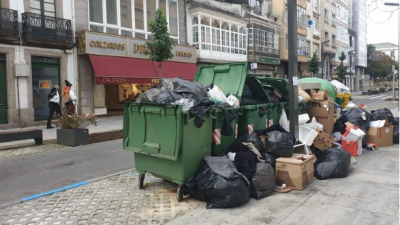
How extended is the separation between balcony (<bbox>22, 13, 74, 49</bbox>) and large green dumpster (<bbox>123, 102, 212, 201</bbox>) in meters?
10.8

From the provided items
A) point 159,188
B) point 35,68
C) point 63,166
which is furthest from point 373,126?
point 35,68

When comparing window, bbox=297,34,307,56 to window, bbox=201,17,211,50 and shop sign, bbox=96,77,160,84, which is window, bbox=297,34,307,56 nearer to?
window, bbox=201,17,211,50

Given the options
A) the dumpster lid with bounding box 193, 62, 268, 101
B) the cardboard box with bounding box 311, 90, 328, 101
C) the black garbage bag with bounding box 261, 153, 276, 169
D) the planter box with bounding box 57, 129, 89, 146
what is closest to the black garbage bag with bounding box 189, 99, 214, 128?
the black garbage bag with bounding box 261, 153, 276, 169

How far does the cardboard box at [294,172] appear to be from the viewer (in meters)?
4.97

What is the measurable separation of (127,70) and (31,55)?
447cm

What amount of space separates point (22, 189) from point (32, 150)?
4.05 m

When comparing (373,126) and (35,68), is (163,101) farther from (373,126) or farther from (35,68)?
(35,68)

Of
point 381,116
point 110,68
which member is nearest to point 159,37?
point 110,68

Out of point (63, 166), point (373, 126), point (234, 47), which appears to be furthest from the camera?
point (234, 47)

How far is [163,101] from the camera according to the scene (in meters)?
4.73

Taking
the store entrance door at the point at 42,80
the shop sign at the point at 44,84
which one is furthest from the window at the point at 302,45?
the shop sign at the point at 44,84

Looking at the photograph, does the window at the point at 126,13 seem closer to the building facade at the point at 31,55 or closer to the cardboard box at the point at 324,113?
the building facade at the point at 31,55

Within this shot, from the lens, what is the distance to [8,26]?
13.1 meters

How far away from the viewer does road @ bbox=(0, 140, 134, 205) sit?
5.57 m
